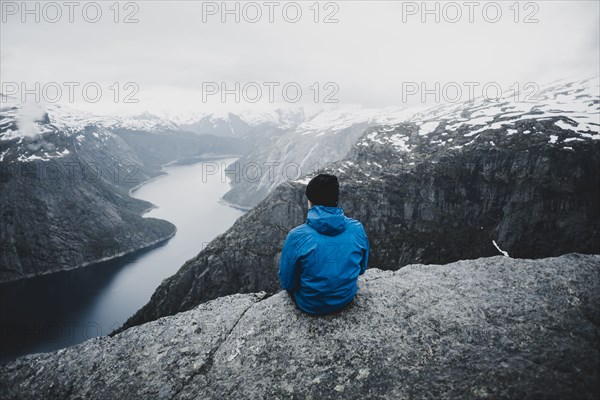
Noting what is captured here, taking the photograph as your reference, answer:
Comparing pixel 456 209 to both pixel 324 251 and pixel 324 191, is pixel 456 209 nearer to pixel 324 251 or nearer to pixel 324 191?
pixel 324 191

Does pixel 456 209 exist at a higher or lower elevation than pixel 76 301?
higher

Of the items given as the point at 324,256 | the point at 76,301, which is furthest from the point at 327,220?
the point at 76,301

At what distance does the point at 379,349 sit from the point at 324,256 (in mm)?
2051

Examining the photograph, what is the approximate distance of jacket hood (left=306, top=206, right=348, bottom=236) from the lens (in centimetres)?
569

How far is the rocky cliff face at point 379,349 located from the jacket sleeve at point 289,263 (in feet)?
3.46

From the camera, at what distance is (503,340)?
543cm

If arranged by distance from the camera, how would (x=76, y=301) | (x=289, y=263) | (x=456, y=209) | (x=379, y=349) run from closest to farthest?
(x=379, y=349) → (x=289, y=263) → (x=456, y=209) → (x=76, y=301)

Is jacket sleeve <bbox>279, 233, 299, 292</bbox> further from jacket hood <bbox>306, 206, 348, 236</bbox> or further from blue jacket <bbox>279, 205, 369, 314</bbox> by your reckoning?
jacket hood <bbox>306, 206, 348, 236</bbox>

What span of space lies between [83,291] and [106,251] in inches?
2394

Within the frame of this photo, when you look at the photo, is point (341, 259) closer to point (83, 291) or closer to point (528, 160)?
point (528, 160)

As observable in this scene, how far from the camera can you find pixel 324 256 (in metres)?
5.66

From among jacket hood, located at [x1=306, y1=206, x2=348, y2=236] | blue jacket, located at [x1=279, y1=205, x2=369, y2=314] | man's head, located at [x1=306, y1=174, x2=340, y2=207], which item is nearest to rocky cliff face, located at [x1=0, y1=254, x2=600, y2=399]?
blue jacket, located at [x1=279, y1=205, x2=369, y2=314]

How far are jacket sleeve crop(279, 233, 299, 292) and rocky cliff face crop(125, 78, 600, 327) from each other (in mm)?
104646

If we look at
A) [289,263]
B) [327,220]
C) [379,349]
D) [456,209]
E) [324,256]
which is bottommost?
[456,209]
